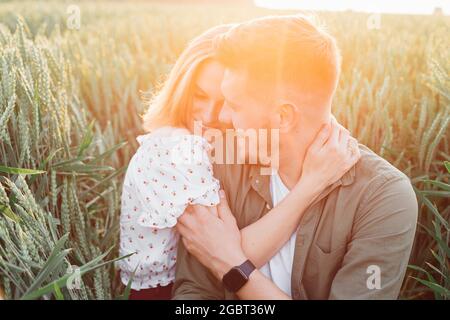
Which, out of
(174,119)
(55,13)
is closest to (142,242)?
(174,119)

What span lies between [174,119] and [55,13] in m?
7.27

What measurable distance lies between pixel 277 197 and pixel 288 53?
1.34 ft

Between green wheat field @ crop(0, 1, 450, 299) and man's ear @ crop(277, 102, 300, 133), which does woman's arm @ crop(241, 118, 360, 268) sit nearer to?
man's ear @ crop(277, 102, 300, 133)

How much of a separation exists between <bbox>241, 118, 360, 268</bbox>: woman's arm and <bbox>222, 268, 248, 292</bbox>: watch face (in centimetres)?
6

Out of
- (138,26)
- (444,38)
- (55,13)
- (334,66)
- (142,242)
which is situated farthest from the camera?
(55,13)

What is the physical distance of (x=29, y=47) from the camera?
6.64 ft

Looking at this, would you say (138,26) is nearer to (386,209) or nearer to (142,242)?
(142,242)

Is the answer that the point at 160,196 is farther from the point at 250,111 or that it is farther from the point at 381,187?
the point at 381,187

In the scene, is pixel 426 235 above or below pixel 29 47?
below

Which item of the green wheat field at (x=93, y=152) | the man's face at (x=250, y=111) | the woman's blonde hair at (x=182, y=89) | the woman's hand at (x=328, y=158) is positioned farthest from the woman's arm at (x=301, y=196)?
the woman's blonde hair at (x=182, y=89)

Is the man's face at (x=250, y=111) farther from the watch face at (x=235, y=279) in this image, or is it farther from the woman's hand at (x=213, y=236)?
the watch face at (x=235, y=279)

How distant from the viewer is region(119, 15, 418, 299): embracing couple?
139 centimetres

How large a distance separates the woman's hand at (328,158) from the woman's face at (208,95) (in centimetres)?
38

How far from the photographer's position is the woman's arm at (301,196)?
1.46m
